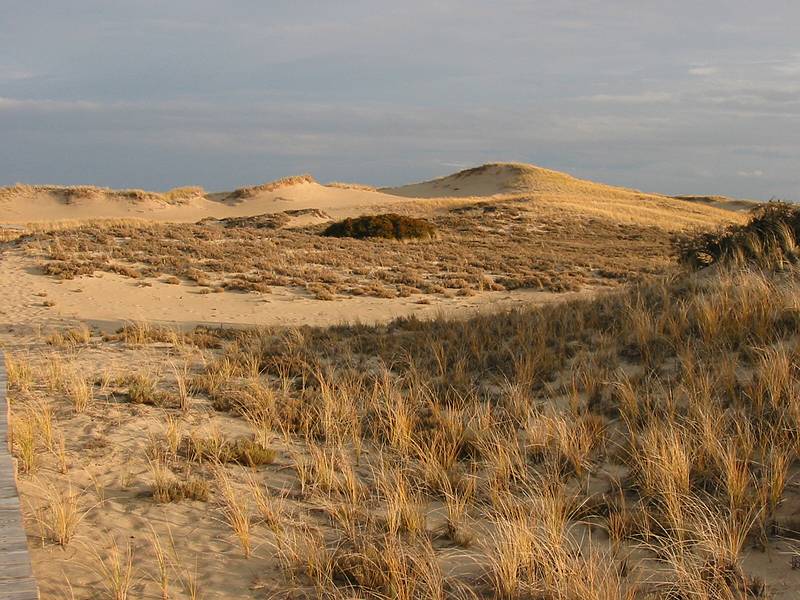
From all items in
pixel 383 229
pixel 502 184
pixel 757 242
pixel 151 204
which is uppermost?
pixel 502 184

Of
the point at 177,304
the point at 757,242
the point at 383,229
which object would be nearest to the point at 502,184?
the point at 383,229

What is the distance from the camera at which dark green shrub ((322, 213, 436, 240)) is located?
1320 inches

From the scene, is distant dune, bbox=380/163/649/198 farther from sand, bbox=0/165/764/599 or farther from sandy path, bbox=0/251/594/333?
sandy path, bbox=0/251/594/333

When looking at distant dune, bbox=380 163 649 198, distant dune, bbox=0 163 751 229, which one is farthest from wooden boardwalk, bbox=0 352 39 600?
distant dune, bbox=380 163 649 198

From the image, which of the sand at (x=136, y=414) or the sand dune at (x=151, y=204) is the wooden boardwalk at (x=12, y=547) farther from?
the sand dune at (x=151, y=204)

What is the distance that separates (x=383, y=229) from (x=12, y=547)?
30400mm

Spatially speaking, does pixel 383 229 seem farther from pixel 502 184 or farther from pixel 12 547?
pixel 502 184

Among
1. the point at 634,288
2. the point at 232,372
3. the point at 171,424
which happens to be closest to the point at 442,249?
the point at 634,288

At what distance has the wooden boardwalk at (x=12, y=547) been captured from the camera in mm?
3238

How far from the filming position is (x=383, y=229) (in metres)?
33.7

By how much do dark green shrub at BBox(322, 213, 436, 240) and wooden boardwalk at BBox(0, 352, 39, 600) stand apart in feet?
94.6

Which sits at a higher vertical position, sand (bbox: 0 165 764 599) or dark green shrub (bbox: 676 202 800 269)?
dark green shrub (bbox: 676 202 800 269)

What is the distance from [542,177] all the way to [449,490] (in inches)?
2520

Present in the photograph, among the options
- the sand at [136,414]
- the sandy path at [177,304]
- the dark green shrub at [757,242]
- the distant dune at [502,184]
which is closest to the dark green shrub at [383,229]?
the sand at [136,414]
